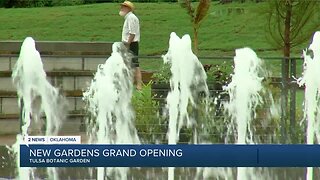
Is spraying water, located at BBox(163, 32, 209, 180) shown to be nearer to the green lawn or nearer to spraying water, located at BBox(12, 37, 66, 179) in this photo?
spraying water, located at BBox(12, 37, 66, 179)

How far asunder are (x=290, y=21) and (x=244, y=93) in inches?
358

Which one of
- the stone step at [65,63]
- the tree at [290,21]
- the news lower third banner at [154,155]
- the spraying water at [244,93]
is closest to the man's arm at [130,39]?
the stone step at [65,63]

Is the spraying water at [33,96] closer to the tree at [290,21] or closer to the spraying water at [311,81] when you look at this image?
the spraying water at [311,81]

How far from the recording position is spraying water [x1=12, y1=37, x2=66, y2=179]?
8273mm

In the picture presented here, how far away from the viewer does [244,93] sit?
874 centimetres

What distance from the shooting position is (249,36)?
26.3 m

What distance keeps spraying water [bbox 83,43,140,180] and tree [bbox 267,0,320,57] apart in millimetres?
8835

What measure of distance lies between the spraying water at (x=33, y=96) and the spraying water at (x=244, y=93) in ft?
6.04

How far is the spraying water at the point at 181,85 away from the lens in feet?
27.9

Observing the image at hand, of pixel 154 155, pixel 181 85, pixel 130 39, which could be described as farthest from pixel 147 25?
pixel 154 155

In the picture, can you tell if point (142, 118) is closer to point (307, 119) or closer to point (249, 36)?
point (307, 119)

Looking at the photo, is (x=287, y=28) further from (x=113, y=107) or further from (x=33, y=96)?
(x=33, y=96)

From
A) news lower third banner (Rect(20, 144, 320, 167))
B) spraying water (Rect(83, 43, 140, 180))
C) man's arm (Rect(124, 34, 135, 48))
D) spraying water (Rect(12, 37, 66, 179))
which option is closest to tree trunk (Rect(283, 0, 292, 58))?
man's arm (Rect(124, 34, 135, 48))

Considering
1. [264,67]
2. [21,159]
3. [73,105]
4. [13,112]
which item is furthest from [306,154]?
[13,112]
